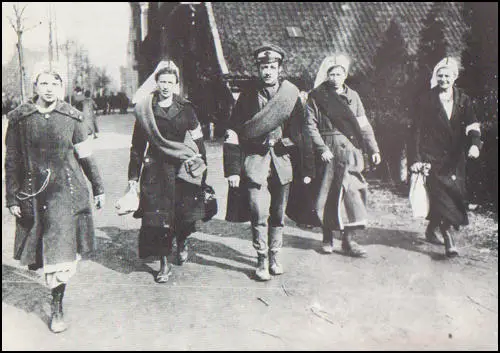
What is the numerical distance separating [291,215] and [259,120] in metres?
1.09

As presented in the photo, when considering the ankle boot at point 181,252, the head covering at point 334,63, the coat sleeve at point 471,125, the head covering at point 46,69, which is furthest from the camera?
the coat sleeve at point 471,125

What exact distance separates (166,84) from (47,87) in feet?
3.00

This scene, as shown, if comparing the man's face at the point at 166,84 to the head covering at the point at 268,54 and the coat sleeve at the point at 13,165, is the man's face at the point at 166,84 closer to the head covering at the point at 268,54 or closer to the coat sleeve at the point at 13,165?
the head covering at the point at 268,54

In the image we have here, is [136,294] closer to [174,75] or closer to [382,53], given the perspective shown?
[174,75]

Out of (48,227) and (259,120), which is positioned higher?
(259,120)

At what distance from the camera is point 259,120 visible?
3818 millimetres

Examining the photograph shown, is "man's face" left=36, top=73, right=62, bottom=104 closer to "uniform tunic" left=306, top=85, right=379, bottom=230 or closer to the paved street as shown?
the paved street

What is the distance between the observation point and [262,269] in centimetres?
398

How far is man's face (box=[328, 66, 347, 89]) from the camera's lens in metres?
4.21

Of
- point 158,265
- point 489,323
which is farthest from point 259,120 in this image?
point 489,323

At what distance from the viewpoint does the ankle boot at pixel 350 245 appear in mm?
4555

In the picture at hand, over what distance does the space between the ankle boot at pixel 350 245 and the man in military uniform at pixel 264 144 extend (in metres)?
0.94

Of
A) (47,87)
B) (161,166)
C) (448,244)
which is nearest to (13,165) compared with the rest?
(47,87)

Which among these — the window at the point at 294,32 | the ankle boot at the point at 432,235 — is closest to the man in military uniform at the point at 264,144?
the ankle boot at the point at 432,235
